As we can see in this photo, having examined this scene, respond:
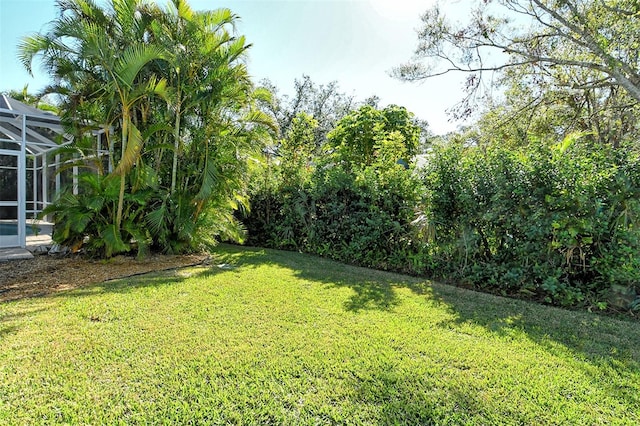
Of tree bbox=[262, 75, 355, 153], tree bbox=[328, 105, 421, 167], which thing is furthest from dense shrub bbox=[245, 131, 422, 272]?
tree bbox=[262, 75, 355, 153]

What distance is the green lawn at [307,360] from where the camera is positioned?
7.68 ft

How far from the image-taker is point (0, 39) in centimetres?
823

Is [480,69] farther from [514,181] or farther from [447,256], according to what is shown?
A: [447,256]

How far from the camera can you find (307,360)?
9.71 feet

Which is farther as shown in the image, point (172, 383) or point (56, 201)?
point (56, 201)

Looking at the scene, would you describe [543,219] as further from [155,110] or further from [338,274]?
[155,110]

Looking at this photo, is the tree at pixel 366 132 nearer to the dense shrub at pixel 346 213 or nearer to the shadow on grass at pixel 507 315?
the dense shrub at pixel 346 213

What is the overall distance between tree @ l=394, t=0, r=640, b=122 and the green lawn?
6164mm

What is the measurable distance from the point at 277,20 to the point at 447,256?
29.9 feet

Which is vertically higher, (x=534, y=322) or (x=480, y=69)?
(x=480, y=69)

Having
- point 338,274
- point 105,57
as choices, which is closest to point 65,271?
point 105,57

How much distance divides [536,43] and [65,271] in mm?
11373

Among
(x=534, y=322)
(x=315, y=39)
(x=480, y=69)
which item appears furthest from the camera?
(x=315, y=39)

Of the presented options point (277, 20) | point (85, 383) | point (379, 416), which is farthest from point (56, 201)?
point (277, 20)
